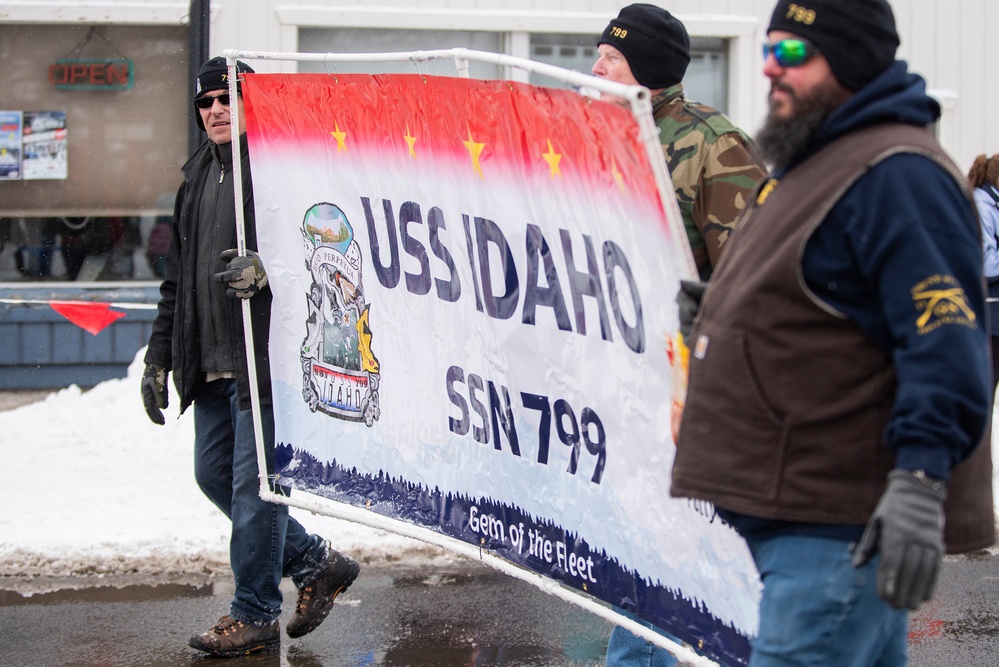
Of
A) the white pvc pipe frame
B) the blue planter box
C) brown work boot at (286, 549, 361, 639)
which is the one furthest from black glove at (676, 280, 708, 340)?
the blue planter box

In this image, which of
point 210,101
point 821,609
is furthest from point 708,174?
point 210,101

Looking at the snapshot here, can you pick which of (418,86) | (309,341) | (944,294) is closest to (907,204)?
(944,294)

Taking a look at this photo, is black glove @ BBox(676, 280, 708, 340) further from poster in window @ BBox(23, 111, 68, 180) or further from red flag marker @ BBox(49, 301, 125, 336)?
poster in window @ BBox(23, 111, 68, 180)

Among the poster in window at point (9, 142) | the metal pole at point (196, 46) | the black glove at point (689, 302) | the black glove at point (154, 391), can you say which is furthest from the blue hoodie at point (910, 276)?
the poster in window at point (9, 142)

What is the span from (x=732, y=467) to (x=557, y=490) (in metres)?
1.09

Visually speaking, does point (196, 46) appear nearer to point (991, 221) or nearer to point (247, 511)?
point (247, 511)

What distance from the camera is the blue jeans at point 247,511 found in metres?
4.37

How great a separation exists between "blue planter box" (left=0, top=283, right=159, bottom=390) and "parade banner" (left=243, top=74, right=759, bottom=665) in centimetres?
542

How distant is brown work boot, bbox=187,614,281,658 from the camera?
169 inches

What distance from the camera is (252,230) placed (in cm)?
445

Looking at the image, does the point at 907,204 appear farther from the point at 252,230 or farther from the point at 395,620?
the point at 395,620

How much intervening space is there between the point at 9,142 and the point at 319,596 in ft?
20.3

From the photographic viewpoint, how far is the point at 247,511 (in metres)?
4.39

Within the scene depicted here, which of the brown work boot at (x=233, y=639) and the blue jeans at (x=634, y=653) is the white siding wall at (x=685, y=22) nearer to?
the brown work boot at (x=233, y=639)
